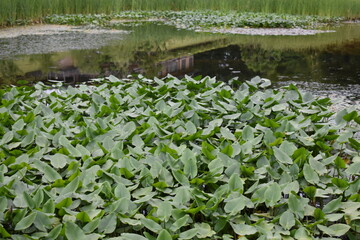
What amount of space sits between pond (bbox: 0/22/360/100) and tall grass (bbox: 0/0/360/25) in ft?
4.96

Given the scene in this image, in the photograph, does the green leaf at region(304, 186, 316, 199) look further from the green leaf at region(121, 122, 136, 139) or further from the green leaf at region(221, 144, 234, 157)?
the green leaf at region(121, 122, 136, 139)

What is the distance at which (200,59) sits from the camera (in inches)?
277

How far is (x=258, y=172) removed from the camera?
1995mm

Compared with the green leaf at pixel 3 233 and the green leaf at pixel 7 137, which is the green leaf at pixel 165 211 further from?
the green leaf at pixel 7 137

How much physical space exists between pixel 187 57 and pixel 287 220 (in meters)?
5.67

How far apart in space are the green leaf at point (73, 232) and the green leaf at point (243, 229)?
59 centimetres

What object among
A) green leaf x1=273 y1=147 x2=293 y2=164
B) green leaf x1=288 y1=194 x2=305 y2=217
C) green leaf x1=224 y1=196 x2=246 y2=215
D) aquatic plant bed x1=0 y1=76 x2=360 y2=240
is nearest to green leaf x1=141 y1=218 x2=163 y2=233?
aquatic plant bed x1=0 y1=76 x2=360 y2=240

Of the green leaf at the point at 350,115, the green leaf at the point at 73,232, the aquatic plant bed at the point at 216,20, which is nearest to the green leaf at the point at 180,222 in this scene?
the green leaf at the point at 73,232

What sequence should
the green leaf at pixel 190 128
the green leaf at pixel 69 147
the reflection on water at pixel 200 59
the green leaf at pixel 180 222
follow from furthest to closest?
1. the reflection on water at pixel 200 59
2. the green leaf at pixel 190 128
3. the green leaf at pixel 69 147
4. the green leaf at pixel 180 222

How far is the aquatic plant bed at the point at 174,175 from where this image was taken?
162 centimetres

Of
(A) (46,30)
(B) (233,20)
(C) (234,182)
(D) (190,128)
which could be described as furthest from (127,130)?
(B) (233,20)

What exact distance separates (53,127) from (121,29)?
345 inches

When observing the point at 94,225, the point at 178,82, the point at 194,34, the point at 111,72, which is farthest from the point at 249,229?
the point at 194,34

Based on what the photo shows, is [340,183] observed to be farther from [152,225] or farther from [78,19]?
[78,19]
